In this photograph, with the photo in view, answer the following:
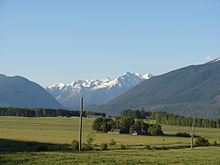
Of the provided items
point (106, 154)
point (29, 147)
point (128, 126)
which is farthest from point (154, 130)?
point (106, 154)

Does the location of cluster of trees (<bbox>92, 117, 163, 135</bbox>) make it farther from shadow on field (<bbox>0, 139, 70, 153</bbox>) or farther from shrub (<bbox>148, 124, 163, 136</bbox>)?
shadow on field (<bbox>0, 139, 70, 153</bbox>)

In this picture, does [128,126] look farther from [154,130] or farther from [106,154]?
[106,154]

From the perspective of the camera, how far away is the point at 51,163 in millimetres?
41156

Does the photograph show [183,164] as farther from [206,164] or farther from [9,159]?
[9,159]

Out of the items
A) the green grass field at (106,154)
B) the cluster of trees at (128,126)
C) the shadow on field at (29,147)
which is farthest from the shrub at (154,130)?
the shadow on field at (29,147)

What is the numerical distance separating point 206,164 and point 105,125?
100129 mm

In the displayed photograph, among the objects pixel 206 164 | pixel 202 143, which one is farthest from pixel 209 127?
pixel 206 164

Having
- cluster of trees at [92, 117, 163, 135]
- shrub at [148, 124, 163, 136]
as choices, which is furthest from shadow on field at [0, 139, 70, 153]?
shrub at [148, 124, 163, 136]

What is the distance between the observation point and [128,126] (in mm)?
142875

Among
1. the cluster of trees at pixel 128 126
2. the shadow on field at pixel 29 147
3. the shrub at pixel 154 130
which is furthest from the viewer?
the cluster of trees at pixel 128 126

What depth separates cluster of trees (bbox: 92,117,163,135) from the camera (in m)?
139

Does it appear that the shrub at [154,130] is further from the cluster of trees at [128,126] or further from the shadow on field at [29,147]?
the shadow on field at [29,147]

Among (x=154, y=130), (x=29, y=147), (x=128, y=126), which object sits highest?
(x=128, y=126)

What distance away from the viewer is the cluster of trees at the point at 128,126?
13862 cm
